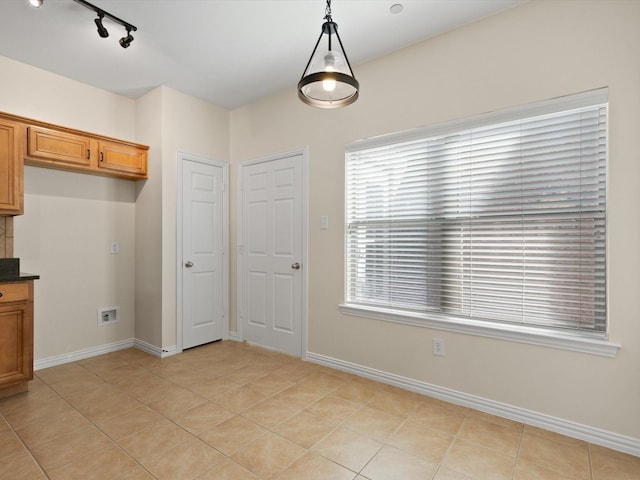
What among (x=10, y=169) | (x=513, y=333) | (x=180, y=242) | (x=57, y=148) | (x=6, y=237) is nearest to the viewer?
(x=513, y=333)

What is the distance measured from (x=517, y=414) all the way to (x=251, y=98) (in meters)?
3.86

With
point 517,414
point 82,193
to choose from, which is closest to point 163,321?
point 82,193

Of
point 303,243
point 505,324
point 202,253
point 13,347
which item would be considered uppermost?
point 303,243

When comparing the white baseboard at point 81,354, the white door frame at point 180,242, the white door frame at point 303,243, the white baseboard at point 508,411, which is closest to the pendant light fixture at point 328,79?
the white door frame at point 303,243

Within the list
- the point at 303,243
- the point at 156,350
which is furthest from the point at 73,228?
the point at 303,243

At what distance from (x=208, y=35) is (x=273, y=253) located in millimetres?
2108

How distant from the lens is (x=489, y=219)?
252cm

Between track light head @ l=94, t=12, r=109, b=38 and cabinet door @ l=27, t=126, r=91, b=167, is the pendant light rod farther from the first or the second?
cabinet door @ l=27, t=126, r=91, b=167

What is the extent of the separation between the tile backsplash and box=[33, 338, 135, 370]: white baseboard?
105 centimetres

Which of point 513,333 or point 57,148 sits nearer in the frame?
point 513,333

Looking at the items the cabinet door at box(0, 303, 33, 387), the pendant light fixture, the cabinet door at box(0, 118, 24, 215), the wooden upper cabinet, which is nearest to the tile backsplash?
the cabinet door at box(0, 118, 24, 215)

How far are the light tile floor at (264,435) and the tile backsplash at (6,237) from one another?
1.13 metres

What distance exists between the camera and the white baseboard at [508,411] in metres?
2.05

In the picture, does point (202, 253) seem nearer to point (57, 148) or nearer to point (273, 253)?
point (273, 253)
